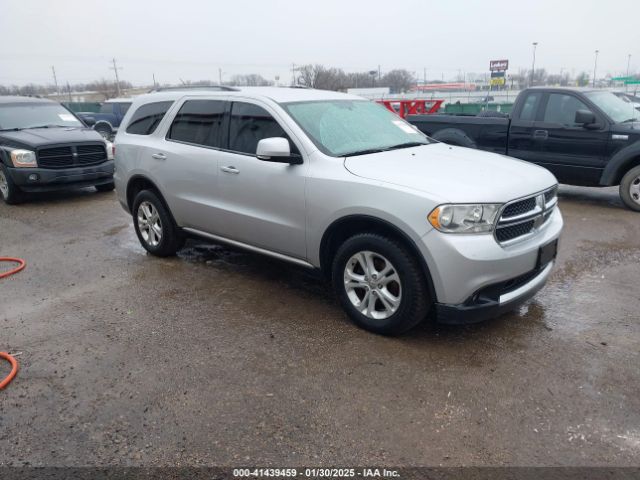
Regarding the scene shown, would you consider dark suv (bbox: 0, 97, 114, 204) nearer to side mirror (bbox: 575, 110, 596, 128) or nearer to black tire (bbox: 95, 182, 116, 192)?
black tire (bbox: 95, 182, 116, 192)

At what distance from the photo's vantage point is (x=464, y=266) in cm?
329

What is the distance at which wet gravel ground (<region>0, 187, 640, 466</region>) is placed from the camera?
271 centimetres

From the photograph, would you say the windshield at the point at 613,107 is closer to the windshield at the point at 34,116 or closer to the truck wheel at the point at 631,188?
Answer: the truck wheel at the point at 631,188

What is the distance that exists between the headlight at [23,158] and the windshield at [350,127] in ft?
20.1

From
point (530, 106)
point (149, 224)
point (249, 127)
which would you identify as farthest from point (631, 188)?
point (149, 224)

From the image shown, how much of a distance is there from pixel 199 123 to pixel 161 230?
135 centimetres

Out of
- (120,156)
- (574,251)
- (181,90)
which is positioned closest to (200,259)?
(120,156)

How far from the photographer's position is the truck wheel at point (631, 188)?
7.55 meters

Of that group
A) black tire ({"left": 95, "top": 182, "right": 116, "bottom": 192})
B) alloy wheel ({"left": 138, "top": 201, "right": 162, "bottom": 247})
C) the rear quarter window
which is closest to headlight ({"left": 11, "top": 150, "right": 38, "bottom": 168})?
black tire ({"left": 95, "top": 182, "right": 116, "bottom": 192})

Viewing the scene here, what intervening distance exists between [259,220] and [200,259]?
169 cm

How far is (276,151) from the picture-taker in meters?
3.96

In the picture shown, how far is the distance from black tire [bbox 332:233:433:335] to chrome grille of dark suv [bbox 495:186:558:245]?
2.05ft

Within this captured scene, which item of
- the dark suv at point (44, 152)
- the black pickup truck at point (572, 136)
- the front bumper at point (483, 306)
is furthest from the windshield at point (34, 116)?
the front bumper at point (483, 306)

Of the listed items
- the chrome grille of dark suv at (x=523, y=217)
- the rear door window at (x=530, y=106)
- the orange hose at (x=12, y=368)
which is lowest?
the orange hose at (x=12, y=368)
